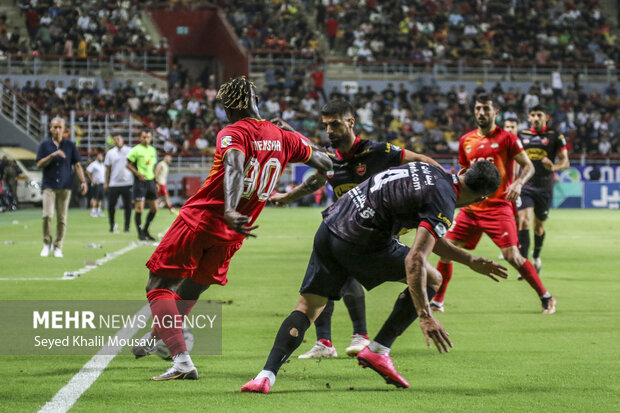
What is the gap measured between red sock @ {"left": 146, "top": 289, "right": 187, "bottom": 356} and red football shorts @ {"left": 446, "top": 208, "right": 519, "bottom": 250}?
4.84 m

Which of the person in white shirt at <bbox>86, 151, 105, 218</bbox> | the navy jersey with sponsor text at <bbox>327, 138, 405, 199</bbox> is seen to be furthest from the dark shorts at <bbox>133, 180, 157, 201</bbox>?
the navy jersey with sponsor text at <bbox>327, 138, 405, 199</bbox>

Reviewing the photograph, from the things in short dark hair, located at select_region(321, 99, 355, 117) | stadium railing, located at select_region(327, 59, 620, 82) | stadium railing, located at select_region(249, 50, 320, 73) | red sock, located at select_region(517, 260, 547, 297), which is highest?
stadium railing, located at select_region(249, 50, 320, 73)

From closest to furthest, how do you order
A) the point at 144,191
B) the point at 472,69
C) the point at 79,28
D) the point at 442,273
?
the point at 442,273
the point at 144,191
the point at 79,28
the point at 472,69

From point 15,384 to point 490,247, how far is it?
1521 cm

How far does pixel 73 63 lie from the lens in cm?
4262

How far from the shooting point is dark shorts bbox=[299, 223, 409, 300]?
623cm

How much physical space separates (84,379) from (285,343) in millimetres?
1432

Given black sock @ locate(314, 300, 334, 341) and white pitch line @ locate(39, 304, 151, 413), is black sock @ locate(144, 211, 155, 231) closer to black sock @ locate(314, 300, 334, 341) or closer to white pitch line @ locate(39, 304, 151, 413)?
white pitch line @ locate(39, 304, 151, 413)

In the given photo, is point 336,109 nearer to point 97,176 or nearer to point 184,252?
point 184,252

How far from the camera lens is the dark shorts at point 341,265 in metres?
6.23

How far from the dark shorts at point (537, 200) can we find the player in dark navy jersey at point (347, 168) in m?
6.61

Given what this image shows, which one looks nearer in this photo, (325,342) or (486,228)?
(325,342)

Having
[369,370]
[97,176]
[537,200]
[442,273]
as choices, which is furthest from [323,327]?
[97,176]

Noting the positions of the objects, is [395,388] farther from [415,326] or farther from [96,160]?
[96,160]
